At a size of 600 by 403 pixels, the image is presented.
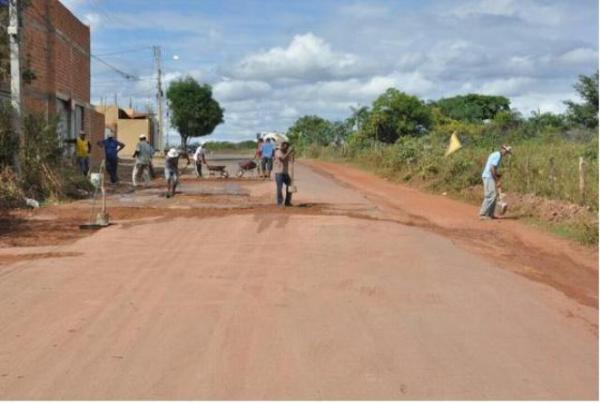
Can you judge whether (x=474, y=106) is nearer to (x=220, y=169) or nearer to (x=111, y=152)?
(x=220, y=169)

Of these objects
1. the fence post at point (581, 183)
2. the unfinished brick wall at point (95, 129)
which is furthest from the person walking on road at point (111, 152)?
the fence post at point (581, 183)

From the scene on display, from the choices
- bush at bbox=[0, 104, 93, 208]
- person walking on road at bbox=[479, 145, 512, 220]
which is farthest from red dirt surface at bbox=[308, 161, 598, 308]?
bush at bbox=[0, 104, 93, 208]

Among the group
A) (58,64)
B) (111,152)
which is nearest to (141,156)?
(111,152)

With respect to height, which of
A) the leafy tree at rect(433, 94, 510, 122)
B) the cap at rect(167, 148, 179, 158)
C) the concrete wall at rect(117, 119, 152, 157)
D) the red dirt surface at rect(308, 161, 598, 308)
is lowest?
the red dirt surface at rect(308, 161, 598, 308)

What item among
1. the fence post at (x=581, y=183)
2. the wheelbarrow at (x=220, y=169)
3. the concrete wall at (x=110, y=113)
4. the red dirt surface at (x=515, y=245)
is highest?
the concrete wall at (x=110, y=113)

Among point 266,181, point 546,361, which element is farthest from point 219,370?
point 266,181

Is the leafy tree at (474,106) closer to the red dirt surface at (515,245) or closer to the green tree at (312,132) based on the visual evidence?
the green tree at (312,132)

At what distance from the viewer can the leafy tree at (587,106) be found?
139 feet

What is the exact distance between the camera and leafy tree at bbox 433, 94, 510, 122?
246 feet

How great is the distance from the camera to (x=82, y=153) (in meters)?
23.5

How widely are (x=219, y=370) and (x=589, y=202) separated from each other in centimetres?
1228

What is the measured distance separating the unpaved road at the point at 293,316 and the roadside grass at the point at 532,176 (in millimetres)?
2549

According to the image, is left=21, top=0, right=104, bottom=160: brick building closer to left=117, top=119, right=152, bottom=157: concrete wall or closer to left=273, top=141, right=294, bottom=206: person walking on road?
left=273, top=141, right=294, bottom=206: person walking on road

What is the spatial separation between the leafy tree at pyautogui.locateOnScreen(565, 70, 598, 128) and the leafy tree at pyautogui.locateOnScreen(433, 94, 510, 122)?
28.3 metres
